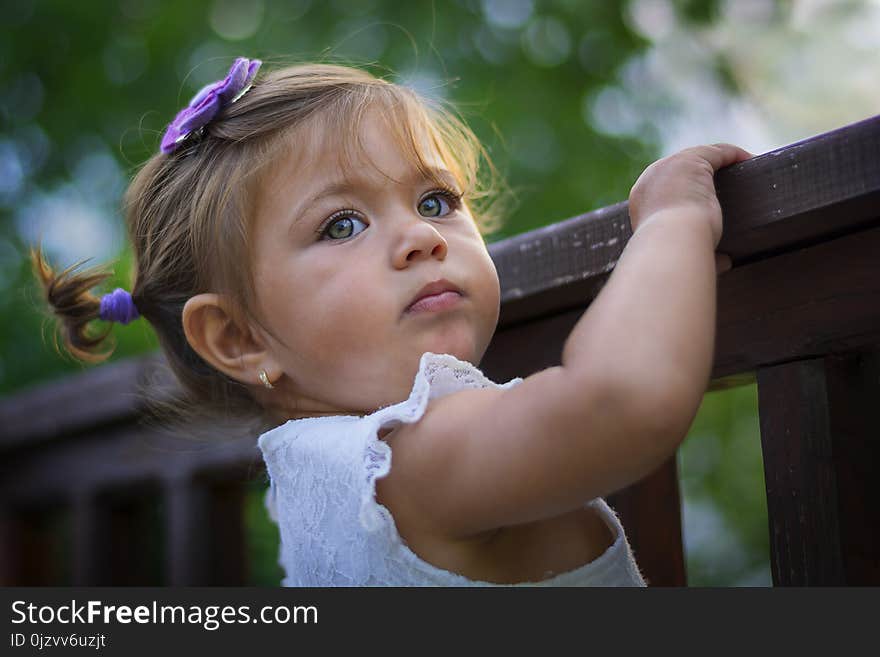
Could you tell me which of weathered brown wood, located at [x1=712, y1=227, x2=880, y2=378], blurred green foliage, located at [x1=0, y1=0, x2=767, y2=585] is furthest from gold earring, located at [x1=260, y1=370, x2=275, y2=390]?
blurred green foliage, located at [x1=0, y1=0, x2=767, y2=585]

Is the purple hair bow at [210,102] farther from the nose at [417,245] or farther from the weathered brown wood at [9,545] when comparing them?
the weathered brown wood at [9,545]

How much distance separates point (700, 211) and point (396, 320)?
1.22ft

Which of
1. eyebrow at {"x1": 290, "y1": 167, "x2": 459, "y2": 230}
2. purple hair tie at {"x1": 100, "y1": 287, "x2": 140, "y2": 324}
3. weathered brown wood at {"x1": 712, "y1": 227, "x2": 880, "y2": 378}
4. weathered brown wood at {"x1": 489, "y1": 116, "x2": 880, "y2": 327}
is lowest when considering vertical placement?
weathered brown wood at {"x1": 712, "y1": 227, "x2": 880, "y2": 378}

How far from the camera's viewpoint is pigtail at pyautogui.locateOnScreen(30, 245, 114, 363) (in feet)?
5.58

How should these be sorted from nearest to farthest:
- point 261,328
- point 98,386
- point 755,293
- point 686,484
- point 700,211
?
point 700,211 → point 755,293 → point 261,328 → point 98,386 → point 686,484

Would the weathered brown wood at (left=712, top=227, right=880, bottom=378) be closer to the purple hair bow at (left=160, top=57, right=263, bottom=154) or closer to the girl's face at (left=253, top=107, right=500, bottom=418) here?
the girl's face at (left=253, top=107, right=500, bottom=418)

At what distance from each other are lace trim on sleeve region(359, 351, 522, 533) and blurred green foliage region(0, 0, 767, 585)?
447cm

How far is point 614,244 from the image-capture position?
124 cm

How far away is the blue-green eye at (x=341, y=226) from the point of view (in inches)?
50.6

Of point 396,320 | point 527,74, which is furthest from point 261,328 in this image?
point 527,74

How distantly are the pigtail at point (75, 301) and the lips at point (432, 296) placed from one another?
69cm

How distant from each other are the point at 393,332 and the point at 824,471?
49cm

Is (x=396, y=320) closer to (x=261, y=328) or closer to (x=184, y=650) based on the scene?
(x=261, y=328)

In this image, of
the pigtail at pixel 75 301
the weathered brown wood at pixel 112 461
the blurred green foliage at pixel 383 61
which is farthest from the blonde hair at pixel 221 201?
the blurred green foliage at pixel 383 61
